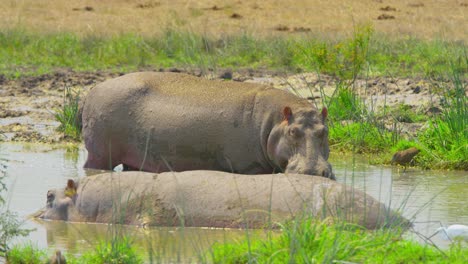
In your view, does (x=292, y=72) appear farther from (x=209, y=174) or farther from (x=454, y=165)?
(x=209, y=174)

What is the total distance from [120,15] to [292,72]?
8976 mm

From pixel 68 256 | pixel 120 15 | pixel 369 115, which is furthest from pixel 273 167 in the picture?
pixel 120 15

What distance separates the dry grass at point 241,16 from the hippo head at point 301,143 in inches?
486

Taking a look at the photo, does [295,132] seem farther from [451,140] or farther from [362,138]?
[362,138]

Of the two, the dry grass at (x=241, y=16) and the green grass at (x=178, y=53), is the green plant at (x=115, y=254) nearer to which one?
the green grass at (x=178, y=53)

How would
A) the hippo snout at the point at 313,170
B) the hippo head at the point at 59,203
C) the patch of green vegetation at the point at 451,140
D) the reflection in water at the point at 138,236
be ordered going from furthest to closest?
the patch of green vegetation at the point at 451,140 < the hippo snout at the point at 313,170 < the hippo head at the point at 59,203 < the reflection in water at the point at 138,236

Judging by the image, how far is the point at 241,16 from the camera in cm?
2458

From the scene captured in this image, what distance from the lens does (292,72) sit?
16.7 meters

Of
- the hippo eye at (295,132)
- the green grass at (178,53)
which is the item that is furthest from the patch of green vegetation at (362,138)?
the green grass at (178,53)

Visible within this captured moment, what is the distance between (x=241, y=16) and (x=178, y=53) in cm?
648

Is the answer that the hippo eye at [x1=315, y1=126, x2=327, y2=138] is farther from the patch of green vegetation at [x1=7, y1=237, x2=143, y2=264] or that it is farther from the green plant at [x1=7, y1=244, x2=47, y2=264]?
the green plant at [x1=7, y1=244, x2=47, y2=264]

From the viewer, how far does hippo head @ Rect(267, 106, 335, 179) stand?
8672mm

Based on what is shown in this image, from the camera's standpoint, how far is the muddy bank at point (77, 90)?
1233 cm

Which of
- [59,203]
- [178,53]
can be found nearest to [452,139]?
[59,203]
